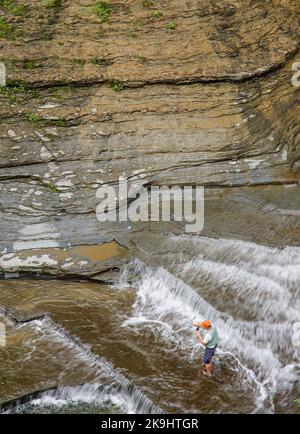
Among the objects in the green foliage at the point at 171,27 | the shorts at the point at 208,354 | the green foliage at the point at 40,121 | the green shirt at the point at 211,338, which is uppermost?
the green foliage at the point at 171,27

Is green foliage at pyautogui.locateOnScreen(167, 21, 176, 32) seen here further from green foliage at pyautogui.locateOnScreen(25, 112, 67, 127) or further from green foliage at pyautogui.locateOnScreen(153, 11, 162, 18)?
green foliage at pyautogui.locateOnScreen(25, 112, 67, 127)

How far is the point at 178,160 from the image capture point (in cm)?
1283

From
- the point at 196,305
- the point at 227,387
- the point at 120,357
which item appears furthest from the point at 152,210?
the point at 227,387

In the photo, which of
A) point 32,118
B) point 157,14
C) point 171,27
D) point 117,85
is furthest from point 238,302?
point 157,14

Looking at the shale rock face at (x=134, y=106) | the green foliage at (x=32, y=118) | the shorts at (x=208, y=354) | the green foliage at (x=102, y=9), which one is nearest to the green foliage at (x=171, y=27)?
the shale rock face at (x=134, y=106)

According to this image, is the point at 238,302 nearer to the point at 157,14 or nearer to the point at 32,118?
the point at 32,118

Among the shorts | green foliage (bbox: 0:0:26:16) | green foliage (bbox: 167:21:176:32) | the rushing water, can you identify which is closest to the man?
the shorts

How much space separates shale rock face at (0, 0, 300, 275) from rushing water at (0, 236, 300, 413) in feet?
4.51

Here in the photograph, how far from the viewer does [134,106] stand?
13125 mm

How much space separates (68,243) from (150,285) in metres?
2.11

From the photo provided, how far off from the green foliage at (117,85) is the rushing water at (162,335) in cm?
369

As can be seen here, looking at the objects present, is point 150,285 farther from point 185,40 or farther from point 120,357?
point 185,40

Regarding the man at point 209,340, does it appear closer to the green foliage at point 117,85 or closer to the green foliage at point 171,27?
the green foliage at point 117,85

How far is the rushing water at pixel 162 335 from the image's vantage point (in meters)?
8.56
